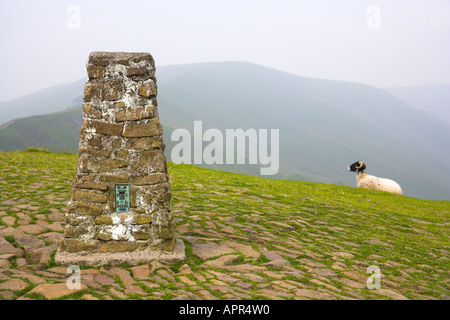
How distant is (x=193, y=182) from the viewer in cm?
1605

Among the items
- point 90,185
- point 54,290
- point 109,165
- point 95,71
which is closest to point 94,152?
point 109,165

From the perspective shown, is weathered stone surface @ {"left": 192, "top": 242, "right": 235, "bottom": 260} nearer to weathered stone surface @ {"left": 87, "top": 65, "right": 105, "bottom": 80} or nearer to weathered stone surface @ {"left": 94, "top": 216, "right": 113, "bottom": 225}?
weathered stone surface @ {"left": 94, "top": 216, "right": 113, "bottom": 225}

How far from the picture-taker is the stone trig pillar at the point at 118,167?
6289 mm

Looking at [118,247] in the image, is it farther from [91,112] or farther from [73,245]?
[91,112]

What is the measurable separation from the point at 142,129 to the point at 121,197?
4.39ft

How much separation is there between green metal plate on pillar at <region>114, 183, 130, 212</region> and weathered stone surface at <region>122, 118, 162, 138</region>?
0.97 m

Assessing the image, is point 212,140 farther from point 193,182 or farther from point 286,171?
point 193,182

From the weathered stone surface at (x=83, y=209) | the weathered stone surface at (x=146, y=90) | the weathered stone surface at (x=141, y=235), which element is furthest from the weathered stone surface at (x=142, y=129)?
the weathered stone surface at (x=141, y=235)

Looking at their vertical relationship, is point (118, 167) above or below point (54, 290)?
above

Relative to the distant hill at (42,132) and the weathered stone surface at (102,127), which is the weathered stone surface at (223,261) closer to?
the weathered stone surface at (102,127)

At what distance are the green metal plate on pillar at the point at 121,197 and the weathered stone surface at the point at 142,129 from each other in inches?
38.2

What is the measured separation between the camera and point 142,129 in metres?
6.42

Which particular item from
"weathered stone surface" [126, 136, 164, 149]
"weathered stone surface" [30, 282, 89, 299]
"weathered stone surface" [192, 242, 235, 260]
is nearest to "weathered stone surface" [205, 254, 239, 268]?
"weathered stone surface" [192, 242, 235, 260]
